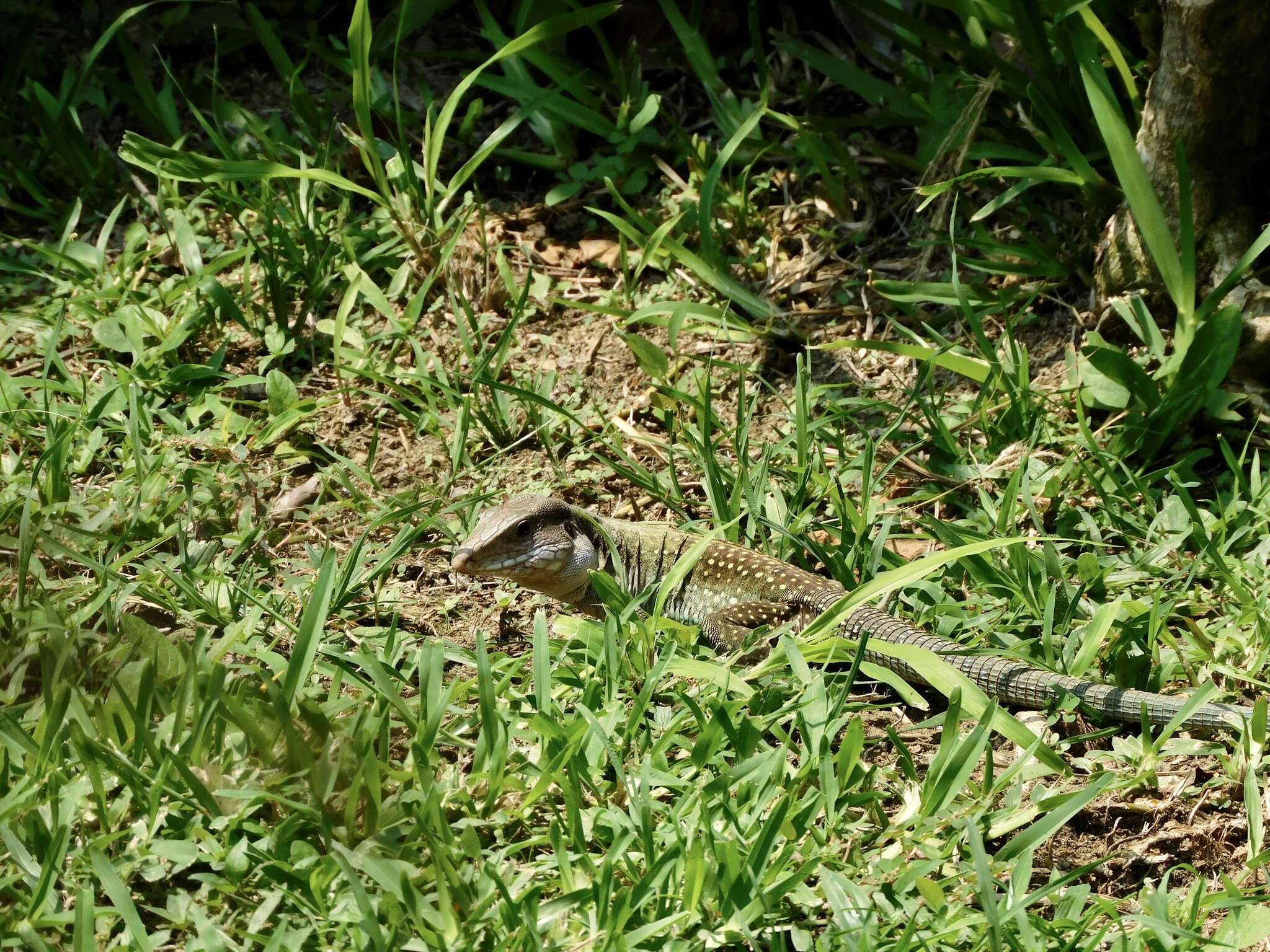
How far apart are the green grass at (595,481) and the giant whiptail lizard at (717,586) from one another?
12 cm

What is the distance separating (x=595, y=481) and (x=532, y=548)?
834 millimetres

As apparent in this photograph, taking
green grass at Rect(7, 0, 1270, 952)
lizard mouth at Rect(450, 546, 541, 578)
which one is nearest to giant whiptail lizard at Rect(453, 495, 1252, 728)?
lizard mouth at Rect(450, 546, 541, 578)

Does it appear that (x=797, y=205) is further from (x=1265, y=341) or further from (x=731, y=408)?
(x=1265, y=341)

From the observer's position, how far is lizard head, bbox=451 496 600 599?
14.1 feet

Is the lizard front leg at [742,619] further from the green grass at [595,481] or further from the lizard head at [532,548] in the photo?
the lizard head at [532,548]

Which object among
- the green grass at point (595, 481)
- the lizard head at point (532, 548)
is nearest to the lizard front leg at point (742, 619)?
the green grass at point (595, 481)

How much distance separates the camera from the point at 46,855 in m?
2.93

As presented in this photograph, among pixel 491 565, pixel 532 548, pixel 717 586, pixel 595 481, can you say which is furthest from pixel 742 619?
pixel 595 481

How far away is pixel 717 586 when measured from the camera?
4.57m

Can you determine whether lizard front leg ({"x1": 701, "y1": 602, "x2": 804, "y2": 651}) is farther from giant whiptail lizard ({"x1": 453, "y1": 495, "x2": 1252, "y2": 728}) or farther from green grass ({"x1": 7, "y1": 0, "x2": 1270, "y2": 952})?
green grass ({"x1": 7, "y1": 0, "x2": 1270, "y2": 952})

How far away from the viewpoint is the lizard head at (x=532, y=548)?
4.29 m

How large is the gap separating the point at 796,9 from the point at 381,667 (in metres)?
4.76

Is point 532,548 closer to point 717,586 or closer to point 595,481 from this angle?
point 717,586

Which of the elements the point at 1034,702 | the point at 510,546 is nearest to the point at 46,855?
the point at 510,546
